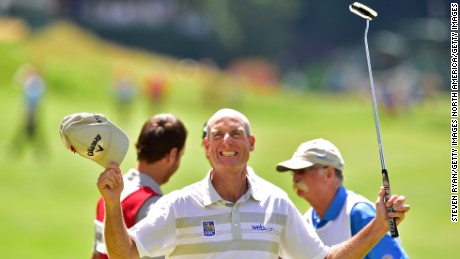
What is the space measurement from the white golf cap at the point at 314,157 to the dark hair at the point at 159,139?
0.65 m

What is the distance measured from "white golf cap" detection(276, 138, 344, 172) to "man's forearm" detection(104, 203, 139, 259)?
152 cm

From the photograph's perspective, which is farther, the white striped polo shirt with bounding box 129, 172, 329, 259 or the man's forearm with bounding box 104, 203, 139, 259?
the white striped polo shirt with bounding box 129, 172, 329, 259

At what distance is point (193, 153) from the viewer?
30812 millimetres

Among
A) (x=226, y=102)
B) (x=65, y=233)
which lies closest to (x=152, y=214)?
(x=65, y=233)

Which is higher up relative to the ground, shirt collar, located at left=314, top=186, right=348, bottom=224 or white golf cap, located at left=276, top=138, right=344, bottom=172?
white golf cap, located at left=276, top=138, right=344, bottom=172

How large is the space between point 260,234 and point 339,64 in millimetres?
89995

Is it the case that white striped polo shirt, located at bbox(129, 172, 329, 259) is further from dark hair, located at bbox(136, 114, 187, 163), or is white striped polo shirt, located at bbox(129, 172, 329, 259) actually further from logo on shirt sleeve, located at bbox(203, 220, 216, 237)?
dark hair, located at bbox(136, 114, 187, 163)

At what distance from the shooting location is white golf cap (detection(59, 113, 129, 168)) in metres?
5.30

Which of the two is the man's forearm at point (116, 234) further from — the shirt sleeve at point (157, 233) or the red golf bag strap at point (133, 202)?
the red golf bag strap at point (133, 202)

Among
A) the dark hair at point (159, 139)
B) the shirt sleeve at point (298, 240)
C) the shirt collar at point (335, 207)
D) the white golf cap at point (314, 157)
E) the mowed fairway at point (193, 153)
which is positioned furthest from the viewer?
the mowed fairway at point (193, 153)

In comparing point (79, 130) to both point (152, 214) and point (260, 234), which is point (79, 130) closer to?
point (152, 214)

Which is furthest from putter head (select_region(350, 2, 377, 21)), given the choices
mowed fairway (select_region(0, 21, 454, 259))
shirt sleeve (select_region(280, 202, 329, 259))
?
mowed fairway (select_region(0, 21, 454, 259))

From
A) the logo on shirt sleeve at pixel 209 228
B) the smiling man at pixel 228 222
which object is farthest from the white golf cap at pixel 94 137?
the logo on shirt sleeve at pixel 209 228

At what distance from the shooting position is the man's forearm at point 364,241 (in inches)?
215
